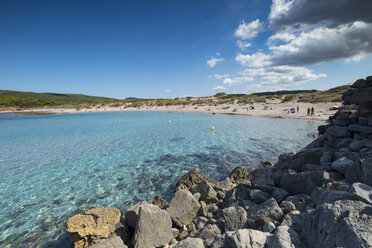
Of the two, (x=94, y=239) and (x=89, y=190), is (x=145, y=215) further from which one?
(x=89, y=190)

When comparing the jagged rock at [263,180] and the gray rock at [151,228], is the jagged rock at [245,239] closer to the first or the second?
the gray rock at [151,228]

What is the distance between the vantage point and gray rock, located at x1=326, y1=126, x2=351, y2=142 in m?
8.97

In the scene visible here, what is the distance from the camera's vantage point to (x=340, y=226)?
9.33 ft

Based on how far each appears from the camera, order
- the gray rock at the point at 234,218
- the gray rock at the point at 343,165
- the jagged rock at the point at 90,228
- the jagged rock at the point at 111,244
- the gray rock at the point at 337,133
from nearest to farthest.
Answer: the jagged rock at the point at 111,244 < the jagged rock at the point at 90,228 < the gray rock at the point at 234,218 < the gray rock at the point at 343,165 < the gray rock at the point at 337,133

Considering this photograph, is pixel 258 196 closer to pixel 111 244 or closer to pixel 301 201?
pixel 301 201

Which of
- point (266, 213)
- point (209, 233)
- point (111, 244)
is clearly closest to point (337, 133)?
point (266, 213)

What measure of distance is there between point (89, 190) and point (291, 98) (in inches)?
2292

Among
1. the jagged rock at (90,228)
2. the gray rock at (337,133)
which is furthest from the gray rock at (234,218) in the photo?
the gray rock at (337,133)

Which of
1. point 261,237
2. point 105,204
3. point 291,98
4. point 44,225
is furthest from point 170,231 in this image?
point 291,98

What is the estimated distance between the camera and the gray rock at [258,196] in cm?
591

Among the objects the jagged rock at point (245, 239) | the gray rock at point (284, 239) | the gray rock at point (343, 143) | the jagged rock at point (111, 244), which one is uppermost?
the gray rock at point (343, 143)

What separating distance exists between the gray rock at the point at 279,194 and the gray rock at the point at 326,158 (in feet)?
7.65

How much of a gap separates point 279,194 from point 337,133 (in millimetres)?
6241

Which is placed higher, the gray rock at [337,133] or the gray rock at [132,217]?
the gray rock at [337,133]
